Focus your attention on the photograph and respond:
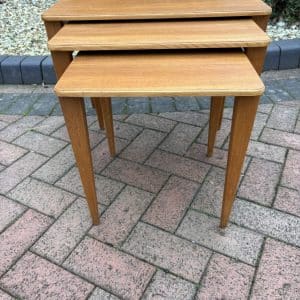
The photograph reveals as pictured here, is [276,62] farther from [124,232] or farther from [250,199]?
[124,232]

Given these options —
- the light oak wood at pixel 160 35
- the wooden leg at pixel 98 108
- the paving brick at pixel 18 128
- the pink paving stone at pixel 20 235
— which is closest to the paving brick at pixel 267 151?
the light oak wood at pixel 160 35

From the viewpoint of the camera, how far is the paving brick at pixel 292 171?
6.25 feet

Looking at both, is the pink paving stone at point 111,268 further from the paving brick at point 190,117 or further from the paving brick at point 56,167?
the paving brick at point 190,117

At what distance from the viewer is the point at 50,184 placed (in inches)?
77.7

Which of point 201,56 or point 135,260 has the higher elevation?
point 201,56

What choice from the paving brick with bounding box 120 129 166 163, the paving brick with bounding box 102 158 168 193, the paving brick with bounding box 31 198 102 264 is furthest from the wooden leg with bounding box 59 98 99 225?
the paving brick with bounding box 120 129 166 163

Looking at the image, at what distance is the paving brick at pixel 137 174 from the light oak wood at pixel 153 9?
835 mm

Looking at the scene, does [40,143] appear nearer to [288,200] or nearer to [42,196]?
[42,196]

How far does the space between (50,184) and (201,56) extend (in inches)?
43.1

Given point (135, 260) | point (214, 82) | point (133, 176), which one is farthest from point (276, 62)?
point (135, 260)

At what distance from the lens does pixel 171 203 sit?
1.82m

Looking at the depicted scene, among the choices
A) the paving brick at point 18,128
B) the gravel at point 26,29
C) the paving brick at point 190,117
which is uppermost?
the gravel at point 26,29

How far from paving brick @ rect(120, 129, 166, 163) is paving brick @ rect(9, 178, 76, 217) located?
46 centimetres

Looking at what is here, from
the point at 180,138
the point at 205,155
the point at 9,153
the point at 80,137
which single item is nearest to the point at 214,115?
the point at 205,155
